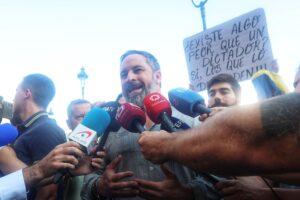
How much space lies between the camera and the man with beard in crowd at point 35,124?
3.08m

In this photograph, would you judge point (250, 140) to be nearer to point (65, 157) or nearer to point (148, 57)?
point (65, 157)

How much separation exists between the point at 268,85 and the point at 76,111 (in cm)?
334

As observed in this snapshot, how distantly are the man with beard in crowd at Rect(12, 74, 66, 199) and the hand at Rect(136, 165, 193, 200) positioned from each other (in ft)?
3.50

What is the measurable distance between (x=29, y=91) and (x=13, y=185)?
1968 mm

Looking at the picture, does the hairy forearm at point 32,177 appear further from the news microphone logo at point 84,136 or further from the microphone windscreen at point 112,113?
the microphone windscreen at point 112,113

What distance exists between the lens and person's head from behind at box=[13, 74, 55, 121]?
154 inches

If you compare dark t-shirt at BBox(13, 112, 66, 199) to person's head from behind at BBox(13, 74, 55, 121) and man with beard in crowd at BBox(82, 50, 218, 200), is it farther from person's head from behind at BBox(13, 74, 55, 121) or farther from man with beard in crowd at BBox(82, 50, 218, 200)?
man with beard in crowd at BBox(82, 50, 218, 200)

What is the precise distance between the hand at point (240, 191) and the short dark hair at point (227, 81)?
6.18ft

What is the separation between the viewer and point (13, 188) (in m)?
2.24

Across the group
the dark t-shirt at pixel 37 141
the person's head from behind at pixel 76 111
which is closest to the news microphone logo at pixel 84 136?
the dark t-shirt at pixel 37 141

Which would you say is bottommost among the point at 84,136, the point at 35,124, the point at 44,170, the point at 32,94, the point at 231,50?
the point at 44,170

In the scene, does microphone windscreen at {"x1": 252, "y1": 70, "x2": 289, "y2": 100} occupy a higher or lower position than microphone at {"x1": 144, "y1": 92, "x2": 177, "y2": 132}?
higher

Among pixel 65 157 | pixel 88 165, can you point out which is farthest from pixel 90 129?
pixel 88 165

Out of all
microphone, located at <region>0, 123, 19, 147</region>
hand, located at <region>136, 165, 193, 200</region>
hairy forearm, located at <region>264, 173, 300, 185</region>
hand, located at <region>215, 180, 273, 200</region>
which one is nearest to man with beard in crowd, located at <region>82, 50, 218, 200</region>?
hand, located at <region>136, 165, 193, 200</region>
